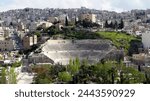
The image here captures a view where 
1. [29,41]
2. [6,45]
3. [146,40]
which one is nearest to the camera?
[146,40]

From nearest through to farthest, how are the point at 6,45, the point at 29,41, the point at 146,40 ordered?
the point at 146,40, the point at 29,41, the point at 6,45

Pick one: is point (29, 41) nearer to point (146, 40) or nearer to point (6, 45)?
point (6, 45)

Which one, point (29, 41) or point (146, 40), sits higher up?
point (146, 40)

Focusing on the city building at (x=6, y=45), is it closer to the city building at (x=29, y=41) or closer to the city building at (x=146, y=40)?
the city building at (x=29, y=41)

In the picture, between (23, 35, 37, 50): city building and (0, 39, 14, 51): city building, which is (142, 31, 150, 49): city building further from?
(0, 39, 14, 51): city building

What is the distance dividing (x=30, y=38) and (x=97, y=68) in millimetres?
9041

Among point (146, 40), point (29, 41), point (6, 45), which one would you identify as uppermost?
point (146, 40)

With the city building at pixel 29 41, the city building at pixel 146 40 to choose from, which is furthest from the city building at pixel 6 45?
the city building at pixel 146 40

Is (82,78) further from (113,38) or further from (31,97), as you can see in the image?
(113,38)

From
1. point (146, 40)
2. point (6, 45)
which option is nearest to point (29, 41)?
point (6, 45)

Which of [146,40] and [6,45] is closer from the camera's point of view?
[146,40]

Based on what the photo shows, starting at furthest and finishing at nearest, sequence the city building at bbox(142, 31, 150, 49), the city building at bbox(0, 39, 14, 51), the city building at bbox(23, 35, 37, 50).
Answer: the city building at bbox(0, 39, 14, 51)
the city building at bbox(23, 35, 37, 50)
the city building at bbox(142, 31, 150, 49)

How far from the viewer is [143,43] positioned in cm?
1551

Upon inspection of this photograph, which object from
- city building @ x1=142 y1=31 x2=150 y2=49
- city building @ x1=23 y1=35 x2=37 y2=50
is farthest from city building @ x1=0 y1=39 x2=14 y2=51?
city building @ x1=142 y1=31 x2=150 y2=49
